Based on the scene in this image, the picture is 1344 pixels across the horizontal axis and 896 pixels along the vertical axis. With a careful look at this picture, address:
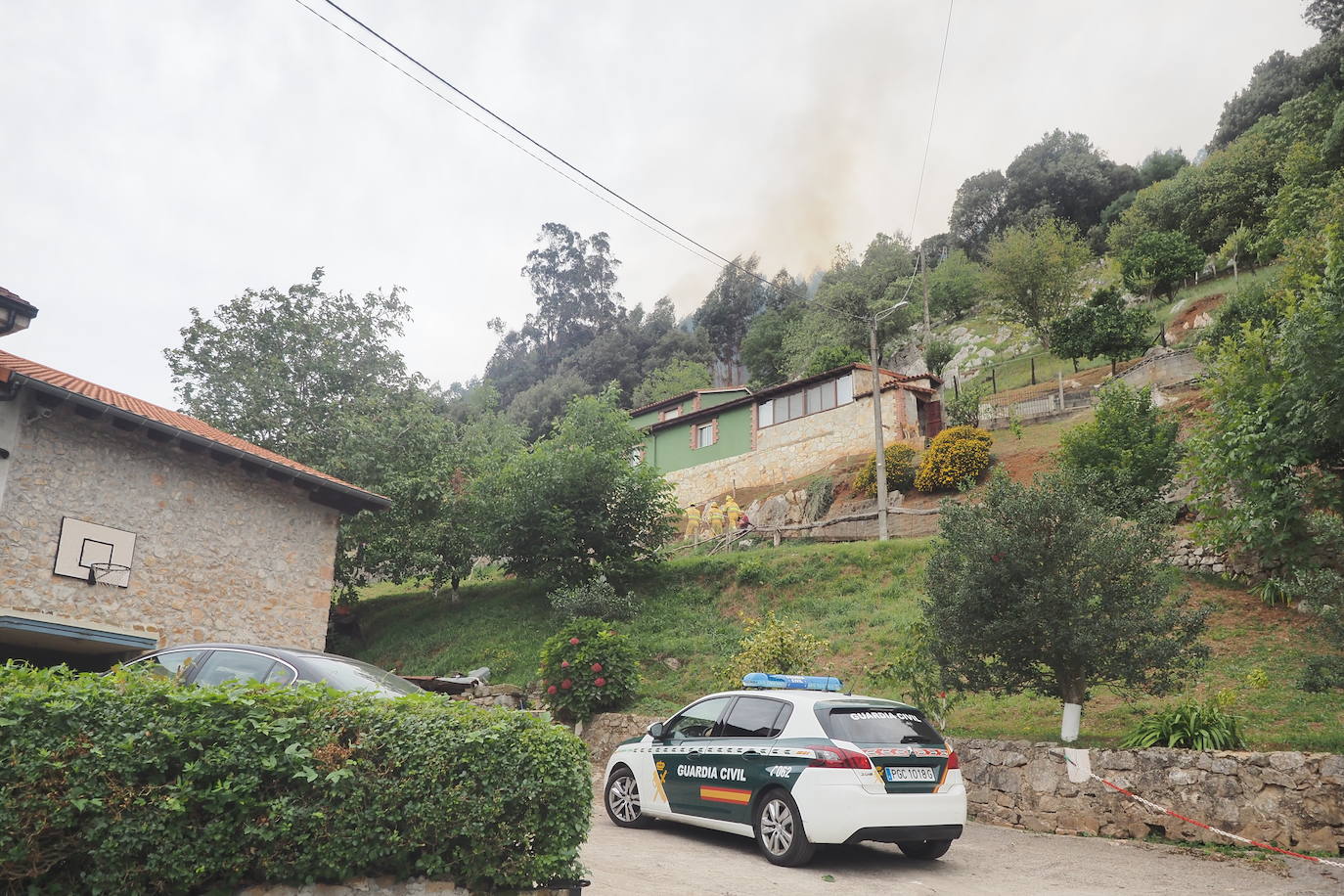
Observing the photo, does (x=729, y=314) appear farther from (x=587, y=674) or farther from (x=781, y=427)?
(x=587, y=674)

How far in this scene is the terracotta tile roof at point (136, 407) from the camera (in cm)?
1285

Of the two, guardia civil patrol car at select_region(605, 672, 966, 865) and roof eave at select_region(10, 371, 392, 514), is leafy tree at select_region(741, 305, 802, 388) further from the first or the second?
guardia civil patrol car at select_region(605, 672, 966, 865)

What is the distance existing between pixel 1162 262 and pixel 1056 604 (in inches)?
1708

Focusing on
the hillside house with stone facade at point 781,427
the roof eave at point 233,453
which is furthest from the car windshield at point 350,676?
the hillside house with stone facade at point 781,427

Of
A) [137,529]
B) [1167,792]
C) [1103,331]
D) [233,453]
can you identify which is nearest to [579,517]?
[233,453]

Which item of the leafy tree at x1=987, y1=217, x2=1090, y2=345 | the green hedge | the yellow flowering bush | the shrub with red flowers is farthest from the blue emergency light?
the leafy tree at x1=987, y1=217, x2=1090, y2=345

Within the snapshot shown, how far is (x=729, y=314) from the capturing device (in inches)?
2808

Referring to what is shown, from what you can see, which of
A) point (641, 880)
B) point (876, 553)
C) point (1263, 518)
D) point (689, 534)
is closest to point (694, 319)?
point (689, 534)

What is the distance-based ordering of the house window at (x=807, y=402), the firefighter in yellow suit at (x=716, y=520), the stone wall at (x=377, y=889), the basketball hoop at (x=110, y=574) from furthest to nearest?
1. the house window at (x=807, y=402)
2. the firefighter in yellow suit at (x=716, y=520)
3. the basketball hoop at (x=110, y=574)
4. the stone wall at (x=377, y=889)

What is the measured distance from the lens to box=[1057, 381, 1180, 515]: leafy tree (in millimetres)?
19000

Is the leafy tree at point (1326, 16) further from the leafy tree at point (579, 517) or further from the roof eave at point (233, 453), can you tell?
the roof eave at point (233, 453)

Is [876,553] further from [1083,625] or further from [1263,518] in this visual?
[1083,625]

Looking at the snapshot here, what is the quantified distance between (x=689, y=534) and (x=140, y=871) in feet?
90.9

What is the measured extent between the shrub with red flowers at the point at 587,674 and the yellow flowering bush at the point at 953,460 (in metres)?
16.0
